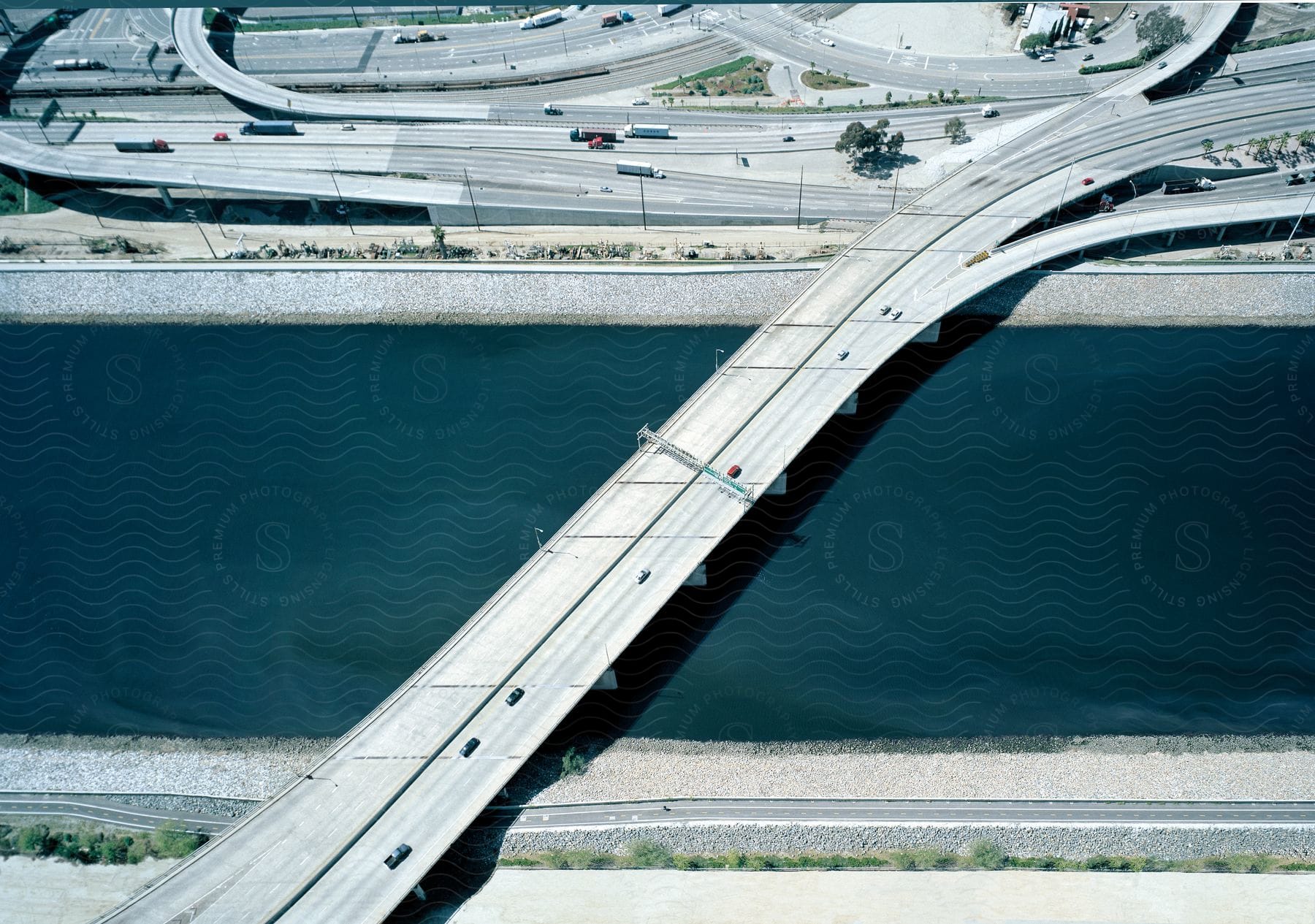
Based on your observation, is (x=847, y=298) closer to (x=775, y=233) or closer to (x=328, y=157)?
(x=775, y=233)

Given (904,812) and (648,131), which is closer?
(904,812)

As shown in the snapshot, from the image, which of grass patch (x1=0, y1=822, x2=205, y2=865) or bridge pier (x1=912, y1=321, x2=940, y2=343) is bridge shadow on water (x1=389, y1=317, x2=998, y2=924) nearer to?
bridge pier (x1=912, y1=321, x2=940, y2=343)

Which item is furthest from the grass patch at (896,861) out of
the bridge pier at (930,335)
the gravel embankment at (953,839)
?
the bridge pier at (930,335)

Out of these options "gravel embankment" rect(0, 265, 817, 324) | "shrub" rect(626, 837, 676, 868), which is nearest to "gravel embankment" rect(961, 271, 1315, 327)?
"gravel embankment" rect(0, 265, 817, 324)

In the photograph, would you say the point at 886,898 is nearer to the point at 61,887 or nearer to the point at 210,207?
the point at 61,887

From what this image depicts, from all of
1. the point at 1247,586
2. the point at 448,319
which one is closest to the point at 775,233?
the point at 448,319

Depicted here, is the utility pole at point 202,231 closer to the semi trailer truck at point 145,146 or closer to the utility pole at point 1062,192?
the semi trailer truck at point 145,146

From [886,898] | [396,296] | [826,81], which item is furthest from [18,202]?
[886,898]
